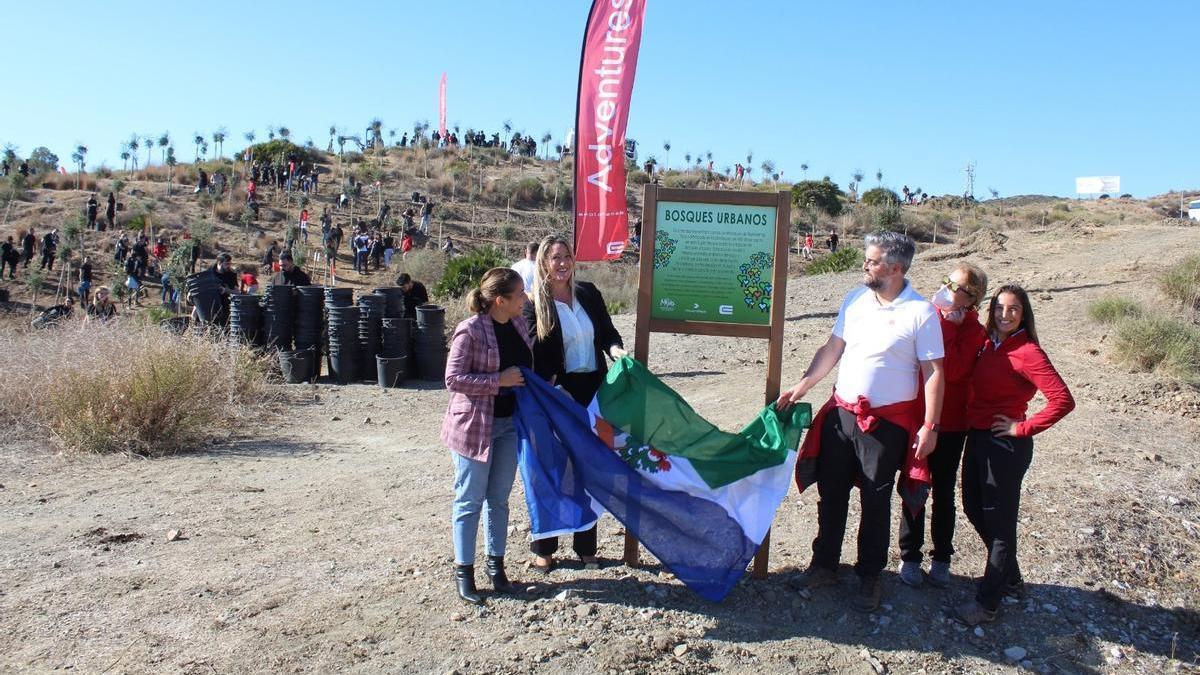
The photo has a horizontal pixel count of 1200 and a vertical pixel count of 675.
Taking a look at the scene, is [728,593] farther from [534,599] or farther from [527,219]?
[527,219]

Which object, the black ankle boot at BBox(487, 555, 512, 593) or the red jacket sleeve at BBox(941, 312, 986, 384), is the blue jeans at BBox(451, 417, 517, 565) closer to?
the black ankle boot at BBox(487, 555, 512, 593)

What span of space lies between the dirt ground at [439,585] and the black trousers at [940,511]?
209mm

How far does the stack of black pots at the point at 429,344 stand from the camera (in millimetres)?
11641

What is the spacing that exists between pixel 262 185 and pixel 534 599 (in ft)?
140

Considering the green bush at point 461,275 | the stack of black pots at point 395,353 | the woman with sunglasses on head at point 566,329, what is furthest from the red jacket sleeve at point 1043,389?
the green bush at point 461,275

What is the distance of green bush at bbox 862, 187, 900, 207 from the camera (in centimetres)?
5387

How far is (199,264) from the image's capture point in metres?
30.4

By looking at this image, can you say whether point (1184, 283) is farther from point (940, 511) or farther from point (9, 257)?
point (9, 257)

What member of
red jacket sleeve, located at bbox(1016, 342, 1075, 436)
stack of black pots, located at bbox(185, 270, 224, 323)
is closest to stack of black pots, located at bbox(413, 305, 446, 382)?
stack of black pots, located at bbox(185, 270, 224, 323)

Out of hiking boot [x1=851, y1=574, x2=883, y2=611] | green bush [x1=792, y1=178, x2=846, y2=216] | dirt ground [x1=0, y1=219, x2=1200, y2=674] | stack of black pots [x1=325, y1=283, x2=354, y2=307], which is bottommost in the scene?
dirt ground [x1=0, y1=219, x2=1200, y2=674]

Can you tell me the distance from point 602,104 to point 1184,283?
8.70 m

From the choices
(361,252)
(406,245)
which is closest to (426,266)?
(361,252)

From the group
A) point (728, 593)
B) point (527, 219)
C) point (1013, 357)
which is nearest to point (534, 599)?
point (728, 593)

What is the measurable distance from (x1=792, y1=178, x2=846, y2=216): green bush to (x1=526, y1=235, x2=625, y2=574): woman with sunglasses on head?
150 feet
